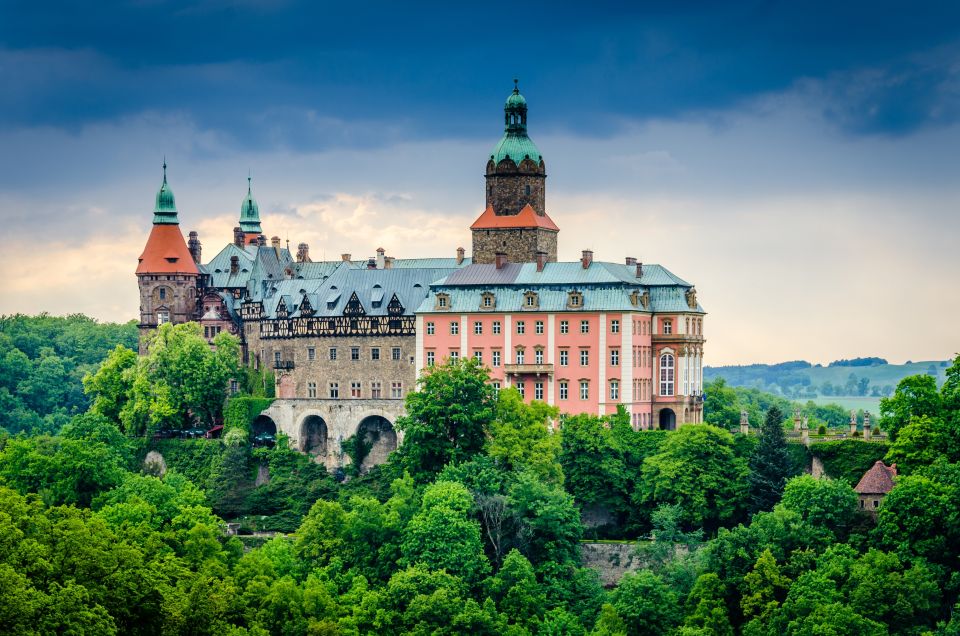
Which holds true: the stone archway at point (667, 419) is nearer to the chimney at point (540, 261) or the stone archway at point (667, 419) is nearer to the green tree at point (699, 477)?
the green tree at point (699, 477)

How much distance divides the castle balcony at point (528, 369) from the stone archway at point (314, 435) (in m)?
11.4

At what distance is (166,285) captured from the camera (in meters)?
111

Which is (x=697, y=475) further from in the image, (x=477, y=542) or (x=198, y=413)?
(x=198, y=413)

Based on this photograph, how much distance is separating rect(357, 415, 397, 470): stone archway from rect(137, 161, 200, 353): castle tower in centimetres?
1588

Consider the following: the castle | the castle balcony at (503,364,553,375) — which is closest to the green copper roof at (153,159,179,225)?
the castle

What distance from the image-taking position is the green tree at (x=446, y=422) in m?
88.3

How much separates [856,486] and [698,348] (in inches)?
631

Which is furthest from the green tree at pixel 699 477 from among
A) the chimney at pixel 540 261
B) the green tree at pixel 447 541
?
the chimney at pixel 540 261

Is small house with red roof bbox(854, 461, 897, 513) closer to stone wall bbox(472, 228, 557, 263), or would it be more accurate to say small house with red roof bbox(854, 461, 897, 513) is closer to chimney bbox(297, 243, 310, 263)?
stone wall bbox(472, 228, 557, 263)

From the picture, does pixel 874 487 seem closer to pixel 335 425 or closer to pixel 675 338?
pixel 675 338

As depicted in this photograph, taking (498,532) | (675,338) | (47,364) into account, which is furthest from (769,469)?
(47,364)

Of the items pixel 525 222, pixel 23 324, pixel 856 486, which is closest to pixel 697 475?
pixel 856 486

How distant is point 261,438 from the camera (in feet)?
336

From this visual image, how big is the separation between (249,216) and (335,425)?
27449 millimetres
